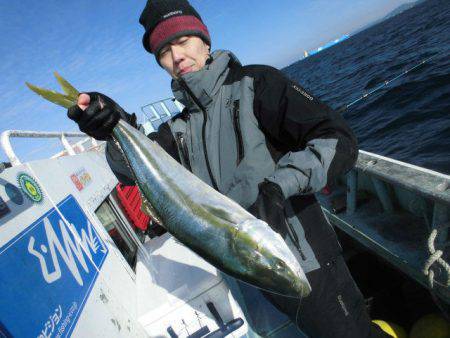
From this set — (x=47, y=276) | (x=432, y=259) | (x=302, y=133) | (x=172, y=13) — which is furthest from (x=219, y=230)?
(x=432, y=259)

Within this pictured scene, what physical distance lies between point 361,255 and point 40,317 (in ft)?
14.7

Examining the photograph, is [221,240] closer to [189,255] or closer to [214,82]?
[214,82]

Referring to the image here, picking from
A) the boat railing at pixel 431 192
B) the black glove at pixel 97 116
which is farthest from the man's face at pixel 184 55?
the boat railing at pixel 431 192

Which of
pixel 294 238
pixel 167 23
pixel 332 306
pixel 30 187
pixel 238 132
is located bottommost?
pixel 332 306

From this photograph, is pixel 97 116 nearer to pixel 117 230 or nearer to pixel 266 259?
pixel 266 259

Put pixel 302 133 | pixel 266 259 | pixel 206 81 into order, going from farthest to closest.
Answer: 1. pixel 206 81
2. pixel 302 133
3. pixel 266 259

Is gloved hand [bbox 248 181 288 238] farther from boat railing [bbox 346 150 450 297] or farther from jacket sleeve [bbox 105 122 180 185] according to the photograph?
boat railing [bbox 346 150 450 297]

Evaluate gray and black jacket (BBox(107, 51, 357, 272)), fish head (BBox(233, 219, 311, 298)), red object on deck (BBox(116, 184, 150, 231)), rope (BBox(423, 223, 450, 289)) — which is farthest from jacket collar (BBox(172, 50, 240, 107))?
red object on deck (BBox(116, 184, 150, 231))

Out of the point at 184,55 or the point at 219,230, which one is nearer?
the point at 219,230

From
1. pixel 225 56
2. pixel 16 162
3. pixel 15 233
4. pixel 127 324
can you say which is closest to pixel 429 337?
pixel 127 324

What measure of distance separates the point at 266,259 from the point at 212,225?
0.39m

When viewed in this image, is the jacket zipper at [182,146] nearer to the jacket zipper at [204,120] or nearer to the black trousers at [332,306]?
the jacket zipper at [204,120]

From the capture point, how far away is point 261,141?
2359mm

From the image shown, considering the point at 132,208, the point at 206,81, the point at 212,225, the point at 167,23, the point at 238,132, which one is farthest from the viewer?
the point at 132,208
